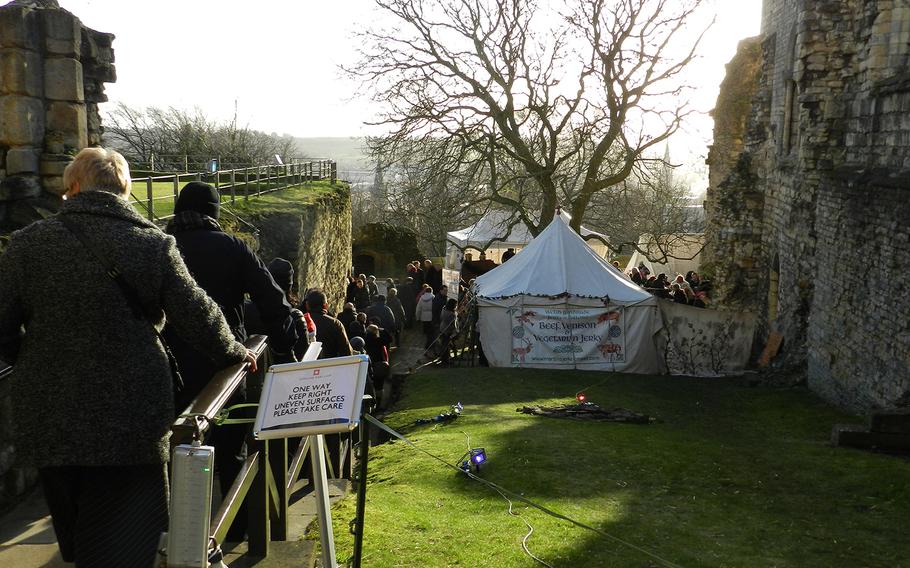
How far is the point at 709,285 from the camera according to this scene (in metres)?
22.3

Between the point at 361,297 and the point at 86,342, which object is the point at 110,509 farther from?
the point at 361,297

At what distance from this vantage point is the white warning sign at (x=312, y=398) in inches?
125

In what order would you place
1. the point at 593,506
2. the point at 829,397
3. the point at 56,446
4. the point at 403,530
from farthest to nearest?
the point at 829,397 < the point at 593,506 < the point at 403,530 < the point at 56,446

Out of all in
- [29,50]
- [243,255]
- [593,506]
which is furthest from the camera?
[29,50]

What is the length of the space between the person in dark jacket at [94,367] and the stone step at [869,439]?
7773 millimetres

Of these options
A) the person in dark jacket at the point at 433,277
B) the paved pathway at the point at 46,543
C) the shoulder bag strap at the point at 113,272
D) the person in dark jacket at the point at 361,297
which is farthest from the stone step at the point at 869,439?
the person in dark jacket at the point at 433,277

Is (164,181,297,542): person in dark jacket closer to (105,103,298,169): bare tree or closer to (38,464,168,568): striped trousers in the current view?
(38,464,168,568): striped trousers

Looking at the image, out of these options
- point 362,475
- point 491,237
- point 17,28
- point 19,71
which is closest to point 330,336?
point 19,71

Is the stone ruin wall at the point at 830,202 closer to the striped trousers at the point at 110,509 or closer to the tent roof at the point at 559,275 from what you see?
the tent roof at the point at 559,275

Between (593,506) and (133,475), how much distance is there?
474 centimetres

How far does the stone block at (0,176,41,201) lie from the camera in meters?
7.91

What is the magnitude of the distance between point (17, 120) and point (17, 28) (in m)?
0.79

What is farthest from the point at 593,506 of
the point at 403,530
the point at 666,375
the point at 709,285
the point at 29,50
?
the point at 709,285

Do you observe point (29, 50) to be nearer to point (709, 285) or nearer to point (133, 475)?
point (133, 475)
